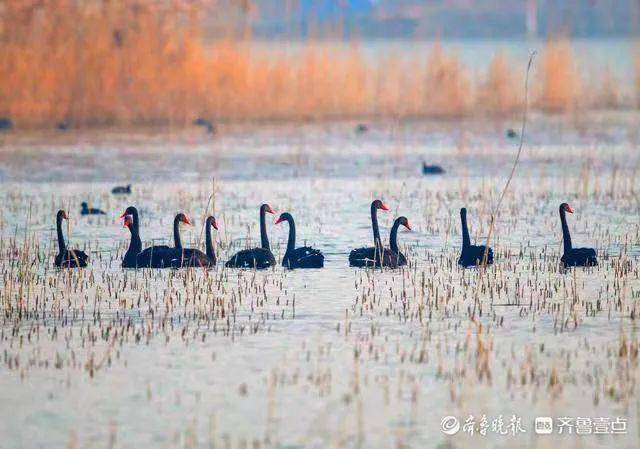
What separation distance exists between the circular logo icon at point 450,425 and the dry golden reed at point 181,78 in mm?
20613

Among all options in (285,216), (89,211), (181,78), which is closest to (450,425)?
(285,216)

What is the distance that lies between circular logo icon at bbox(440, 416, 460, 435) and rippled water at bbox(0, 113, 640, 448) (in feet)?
0.16

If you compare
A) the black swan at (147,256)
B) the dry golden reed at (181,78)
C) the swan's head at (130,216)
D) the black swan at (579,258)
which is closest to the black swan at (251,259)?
the black swan at (147,256)

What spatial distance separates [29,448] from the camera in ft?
23.1

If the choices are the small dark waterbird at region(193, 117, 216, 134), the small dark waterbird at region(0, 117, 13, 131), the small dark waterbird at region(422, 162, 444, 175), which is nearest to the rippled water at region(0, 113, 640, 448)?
the small dark waterbird at region(422, 162, 444, 175)

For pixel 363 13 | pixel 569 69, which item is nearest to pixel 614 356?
pixel 569 69

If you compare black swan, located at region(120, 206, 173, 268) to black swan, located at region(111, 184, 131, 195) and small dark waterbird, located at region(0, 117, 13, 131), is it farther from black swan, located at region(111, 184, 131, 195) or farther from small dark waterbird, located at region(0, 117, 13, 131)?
small dark waterbird, located at region(0, 117, 13, 131)

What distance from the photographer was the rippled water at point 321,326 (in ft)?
24.7

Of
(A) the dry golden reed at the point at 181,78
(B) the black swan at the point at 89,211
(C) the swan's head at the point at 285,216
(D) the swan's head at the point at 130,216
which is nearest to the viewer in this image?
(D) the swan's head at the point at 130,216

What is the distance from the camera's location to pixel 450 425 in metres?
7.35

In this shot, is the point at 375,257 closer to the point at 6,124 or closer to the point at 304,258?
the point at 304,258

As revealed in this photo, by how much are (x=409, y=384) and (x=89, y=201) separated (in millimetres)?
10580

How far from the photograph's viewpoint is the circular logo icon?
7262 millimetres

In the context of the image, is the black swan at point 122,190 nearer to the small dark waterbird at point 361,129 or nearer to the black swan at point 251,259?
the black swan at point 251,259
